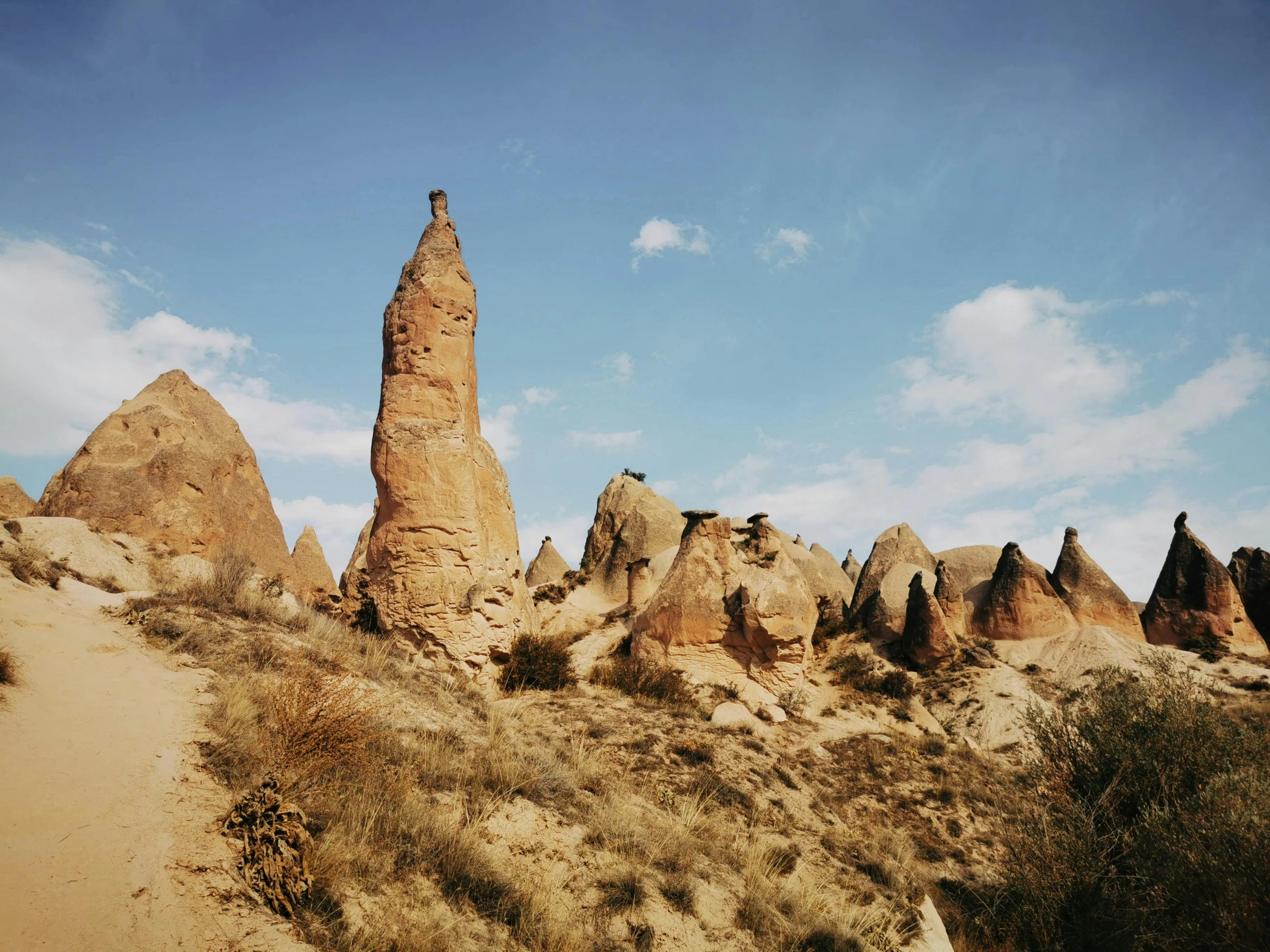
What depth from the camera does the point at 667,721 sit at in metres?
11.1

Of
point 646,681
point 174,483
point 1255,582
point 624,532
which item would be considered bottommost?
point 646,681

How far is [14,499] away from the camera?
14.3 meters

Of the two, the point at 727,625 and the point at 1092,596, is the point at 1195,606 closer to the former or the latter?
the point at 1092,596

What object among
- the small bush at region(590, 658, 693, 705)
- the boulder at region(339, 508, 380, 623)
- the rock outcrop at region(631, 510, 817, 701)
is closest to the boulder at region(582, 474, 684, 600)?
the rock outcrop at region(631, 510, 817, 701)

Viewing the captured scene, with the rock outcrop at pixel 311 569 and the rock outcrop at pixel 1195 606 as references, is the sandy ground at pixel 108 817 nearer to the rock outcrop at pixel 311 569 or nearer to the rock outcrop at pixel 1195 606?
the rock outcrop at pixel 311 569

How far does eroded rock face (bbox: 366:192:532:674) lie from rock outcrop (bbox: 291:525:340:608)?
9.73ft

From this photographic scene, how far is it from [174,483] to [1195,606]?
78.5ft

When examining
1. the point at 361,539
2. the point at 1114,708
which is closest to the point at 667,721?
the point at 1114,708

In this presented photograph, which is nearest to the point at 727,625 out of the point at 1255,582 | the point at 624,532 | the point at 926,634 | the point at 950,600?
the point at 926,634

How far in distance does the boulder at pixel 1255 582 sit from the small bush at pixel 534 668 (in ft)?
60.1

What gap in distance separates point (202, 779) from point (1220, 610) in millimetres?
23170

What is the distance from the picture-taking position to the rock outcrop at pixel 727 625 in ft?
51.6

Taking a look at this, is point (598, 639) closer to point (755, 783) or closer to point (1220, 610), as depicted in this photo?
point (755, 783)

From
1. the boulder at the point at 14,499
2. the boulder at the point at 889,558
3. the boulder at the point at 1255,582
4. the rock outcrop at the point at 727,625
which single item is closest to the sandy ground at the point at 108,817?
the boulder at the point at 14,499
